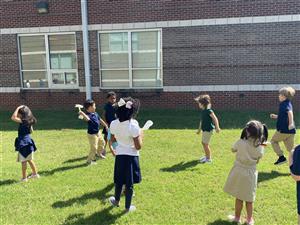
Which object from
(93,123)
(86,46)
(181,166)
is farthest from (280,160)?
(86,46)

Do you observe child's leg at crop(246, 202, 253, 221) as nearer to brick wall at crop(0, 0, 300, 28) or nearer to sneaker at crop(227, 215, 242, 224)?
sneaker at crop(227, 215, 242, 224)

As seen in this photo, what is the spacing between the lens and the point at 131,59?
12.1 metres

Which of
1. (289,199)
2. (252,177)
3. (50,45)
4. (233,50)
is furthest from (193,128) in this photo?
(50,45)

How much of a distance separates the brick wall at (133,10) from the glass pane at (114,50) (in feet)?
1.97

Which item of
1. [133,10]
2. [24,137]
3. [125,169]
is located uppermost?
[133,10]

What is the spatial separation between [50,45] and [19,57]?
1420mm

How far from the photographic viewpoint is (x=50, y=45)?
12750 millimetres

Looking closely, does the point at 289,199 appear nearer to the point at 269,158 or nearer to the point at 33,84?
the point at 269,158

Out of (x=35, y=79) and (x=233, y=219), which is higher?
(x=35, y=79)

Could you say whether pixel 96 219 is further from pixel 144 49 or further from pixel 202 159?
pixel 144 49

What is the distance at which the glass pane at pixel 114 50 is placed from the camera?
12133 millimetres

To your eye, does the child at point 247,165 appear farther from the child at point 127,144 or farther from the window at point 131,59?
the window at point 131,59

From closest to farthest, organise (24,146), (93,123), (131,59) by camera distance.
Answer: (24,146), (93,123), (131,59)

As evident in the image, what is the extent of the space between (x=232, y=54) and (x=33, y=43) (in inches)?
310
